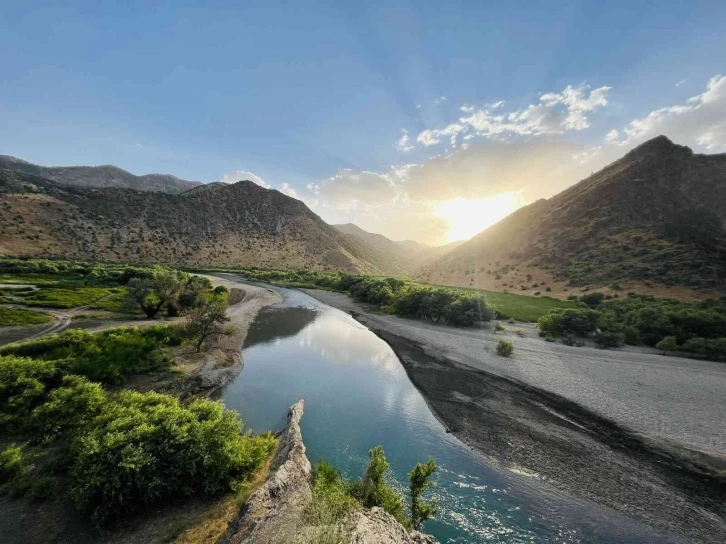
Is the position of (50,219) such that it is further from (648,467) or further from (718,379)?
(718,379)

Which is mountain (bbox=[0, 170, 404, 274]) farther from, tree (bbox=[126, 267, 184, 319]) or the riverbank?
the riverbank

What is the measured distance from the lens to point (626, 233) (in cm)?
8088

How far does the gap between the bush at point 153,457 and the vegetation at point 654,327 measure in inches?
1665

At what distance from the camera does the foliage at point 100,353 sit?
64.0 feet

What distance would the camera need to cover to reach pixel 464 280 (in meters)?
104

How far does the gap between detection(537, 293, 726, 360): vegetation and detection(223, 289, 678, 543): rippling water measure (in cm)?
2626

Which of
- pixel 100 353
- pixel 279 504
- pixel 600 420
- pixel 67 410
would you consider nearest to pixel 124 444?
pixel 279 504

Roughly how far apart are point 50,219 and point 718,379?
173851 millimetres

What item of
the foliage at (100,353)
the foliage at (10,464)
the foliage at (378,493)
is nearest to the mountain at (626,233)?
the foliage at (378,493)

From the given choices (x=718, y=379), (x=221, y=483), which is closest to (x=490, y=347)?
(x=718, y=379)

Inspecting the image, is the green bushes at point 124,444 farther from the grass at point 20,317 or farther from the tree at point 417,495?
the grass at point 20,317

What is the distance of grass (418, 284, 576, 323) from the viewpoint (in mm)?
52719

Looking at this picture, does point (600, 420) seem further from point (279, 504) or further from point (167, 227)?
point (167, 227)

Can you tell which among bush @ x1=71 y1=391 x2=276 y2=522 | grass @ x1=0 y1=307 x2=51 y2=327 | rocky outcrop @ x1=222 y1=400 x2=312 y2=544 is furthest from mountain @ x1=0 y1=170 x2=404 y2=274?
rocky outcrop @ x1=222 y1=400 x2=312 y2=544
